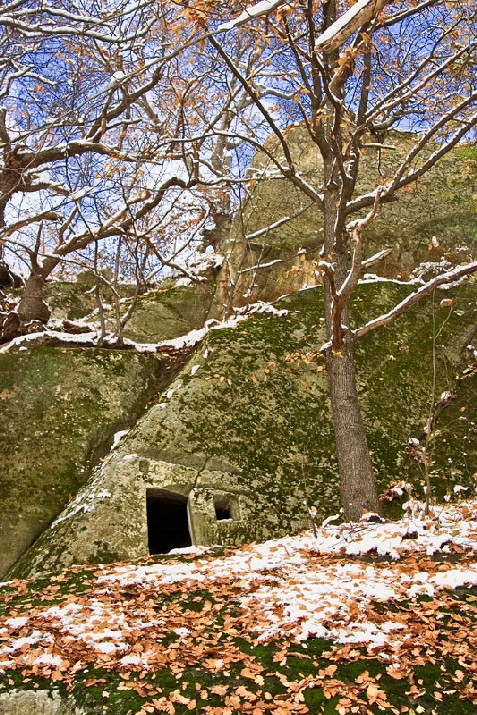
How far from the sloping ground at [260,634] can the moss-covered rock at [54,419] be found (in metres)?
1.75

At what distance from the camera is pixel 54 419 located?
8070 mm

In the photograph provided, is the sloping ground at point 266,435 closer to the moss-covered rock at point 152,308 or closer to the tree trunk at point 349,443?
the tree trunk at point 349,443

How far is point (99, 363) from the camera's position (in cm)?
905

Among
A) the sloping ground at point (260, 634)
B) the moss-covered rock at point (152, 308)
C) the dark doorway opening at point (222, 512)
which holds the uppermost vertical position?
the moss-covered rock at point (152, 308)

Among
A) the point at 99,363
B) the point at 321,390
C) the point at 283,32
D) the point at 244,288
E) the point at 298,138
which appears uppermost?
the point at 298,138

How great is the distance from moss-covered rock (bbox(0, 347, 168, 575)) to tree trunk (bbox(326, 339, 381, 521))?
3372 millimetres

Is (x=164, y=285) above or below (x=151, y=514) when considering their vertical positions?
A: above

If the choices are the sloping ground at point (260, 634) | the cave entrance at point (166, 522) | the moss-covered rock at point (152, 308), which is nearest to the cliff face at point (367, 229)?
the moss-covered rock at point (152, 308)

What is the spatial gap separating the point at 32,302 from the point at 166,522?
4868 millimetres

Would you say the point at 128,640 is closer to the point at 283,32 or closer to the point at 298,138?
the point at 283,32

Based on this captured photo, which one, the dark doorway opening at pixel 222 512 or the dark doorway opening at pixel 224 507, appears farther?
the dark doorway opening at pixel 222 512

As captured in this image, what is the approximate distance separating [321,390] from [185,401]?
201cm

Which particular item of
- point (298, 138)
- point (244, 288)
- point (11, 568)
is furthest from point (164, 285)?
point (11, 568)

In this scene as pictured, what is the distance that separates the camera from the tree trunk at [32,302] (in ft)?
33.6
